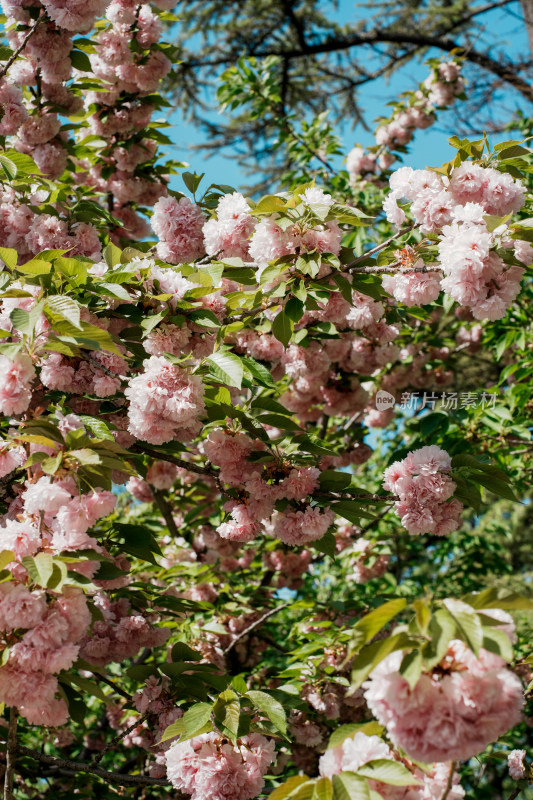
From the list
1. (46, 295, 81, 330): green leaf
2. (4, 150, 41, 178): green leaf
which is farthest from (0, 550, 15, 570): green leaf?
(4, 150, 41, 178): green leaf

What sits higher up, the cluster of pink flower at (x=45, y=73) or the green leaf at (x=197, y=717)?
the cluster of pink flower at (x=45, y=73)

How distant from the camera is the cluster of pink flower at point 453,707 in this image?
1.08 meters

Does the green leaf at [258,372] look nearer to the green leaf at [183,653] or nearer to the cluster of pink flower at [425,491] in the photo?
the cluster of pink flower at [425,491]

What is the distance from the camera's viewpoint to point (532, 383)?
3.85 metres

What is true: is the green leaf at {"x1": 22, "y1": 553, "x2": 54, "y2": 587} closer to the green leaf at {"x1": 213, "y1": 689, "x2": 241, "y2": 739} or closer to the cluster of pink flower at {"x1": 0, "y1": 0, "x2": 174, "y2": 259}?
the green leaf at {"x1": 213, "y1": 689, "x2": 241, "y2": 739}

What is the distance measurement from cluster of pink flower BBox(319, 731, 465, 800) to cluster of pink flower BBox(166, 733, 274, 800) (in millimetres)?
458

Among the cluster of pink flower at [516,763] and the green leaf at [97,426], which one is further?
the cluster of pink flower at [516,763]

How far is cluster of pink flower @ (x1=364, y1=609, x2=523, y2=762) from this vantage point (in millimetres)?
1085

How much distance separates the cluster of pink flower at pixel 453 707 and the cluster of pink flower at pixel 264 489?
1029 millimetres

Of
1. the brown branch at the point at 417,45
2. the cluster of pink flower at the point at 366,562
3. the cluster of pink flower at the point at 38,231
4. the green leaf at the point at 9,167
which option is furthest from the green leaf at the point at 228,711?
the brown branch at the point at 417,45

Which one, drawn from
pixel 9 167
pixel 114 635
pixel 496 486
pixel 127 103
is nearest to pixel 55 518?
pixel 114 635

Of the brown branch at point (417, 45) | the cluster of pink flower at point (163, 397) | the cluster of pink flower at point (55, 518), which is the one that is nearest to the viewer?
the cluster of pink flower at point (55, 518)

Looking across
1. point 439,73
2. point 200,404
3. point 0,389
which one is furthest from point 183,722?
point 439,73

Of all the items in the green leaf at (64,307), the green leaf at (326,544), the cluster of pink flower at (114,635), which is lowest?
the cluster of pink flower at (114,635)
